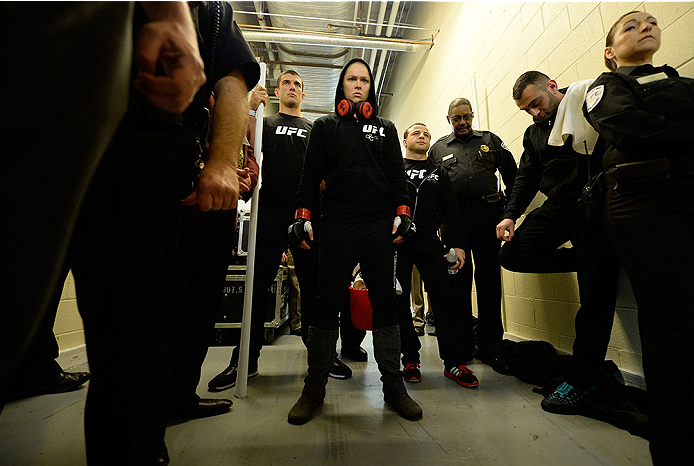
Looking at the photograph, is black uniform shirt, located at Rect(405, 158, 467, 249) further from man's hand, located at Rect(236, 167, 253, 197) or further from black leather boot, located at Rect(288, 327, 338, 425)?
man's hand, located at Rect(236, 167, 253, 197)

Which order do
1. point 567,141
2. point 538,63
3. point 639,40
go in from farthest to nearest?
point 538,63 < point 567,141 < point 639,40

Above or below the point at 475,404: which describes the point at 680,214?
above

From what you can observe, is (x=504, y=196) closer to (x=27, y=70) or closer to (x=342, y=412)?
(x=342, y=412)

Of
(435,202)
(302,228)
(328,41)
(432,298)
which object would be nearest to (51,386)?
(302,228)

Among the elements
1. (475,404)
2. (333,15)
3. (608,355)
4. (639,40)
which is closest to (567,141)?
(639,40)

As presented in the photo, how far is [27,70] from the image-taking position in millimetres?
280

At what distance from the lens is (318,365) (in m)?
1.36

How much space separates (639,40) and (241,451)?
2.00m

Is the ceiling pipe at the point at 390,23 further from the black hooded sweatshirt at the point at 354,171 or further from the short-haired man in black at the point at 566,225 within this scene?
the black hooded sweatshirt at the point at 354,171

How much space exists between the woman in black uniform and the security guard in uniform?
1.06 metres

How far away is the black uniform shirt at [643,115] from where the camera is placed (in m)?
0.95

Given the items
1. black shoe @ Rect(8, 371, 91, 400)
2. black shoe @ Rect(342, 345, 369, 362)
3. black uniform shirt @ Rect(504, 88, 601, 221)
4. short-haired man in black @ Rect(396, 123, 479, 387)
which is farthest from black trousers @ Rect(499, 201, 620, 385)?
black shoe @ Rect(8, 371, 91, 400)

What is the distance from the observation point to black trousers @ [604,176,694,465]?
0.84 metres

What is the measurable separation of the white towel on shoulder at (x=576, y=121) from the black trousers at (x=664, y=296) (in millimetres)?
525
